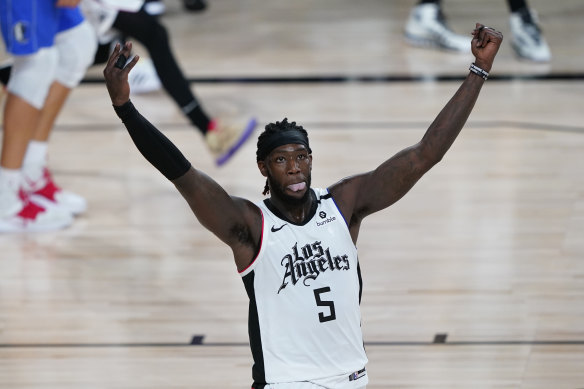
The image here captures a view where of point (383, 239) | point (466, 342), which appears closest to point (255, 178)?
point (383, 239)

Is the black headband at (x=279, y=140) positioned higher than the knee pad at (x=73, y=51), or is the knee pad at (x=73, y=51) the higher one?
the black headband at (x=279, y=140)

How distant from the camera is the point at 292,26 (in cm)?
872

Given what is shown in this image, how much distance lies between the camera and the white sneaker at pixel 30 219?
17.0 ft

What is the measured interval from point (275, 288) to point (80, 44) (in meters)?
2.58

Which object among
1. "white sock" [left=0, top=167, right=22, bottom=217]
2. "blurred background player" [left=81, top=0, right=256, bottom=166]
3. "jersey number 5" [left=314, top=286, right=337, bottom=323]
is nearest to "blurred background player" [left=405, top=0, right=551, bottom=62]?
"blurred background player" [left=81, top=0, right=256, bottom=166]

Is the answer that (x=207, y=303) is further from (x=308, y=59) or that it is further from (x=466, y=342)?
(x=308, y=59)

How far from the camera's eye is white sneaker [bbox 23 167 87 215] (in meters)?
5.23

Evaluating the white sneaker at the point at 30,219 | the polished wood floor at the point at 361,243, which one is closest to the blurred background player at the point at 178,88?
the polished wood floor at the point at 361,243

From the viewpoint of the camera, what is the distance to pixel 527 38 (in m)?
7.54

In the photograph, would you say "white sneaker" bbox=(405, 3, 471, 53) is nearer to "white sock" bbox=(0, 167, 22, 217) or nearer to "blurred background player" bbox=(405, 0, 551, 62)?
"blurred background player" bbox=(405, 0, 551, 62)

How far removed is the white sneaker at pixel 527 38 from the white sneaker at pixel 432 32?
377mm

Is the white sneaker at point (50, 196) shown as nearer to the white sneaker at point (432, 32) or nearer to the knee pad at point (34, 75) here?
the knee pad at point (34, 75)

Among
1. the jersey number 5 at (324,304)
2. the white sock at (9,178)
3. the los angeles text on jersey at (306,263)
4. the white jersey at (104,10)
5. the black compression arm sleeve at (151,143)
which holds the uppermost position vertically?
the black compression arm sleeve at (151,143)

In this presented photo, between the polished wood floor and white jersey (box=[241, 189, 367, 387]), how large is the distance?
861 mm
